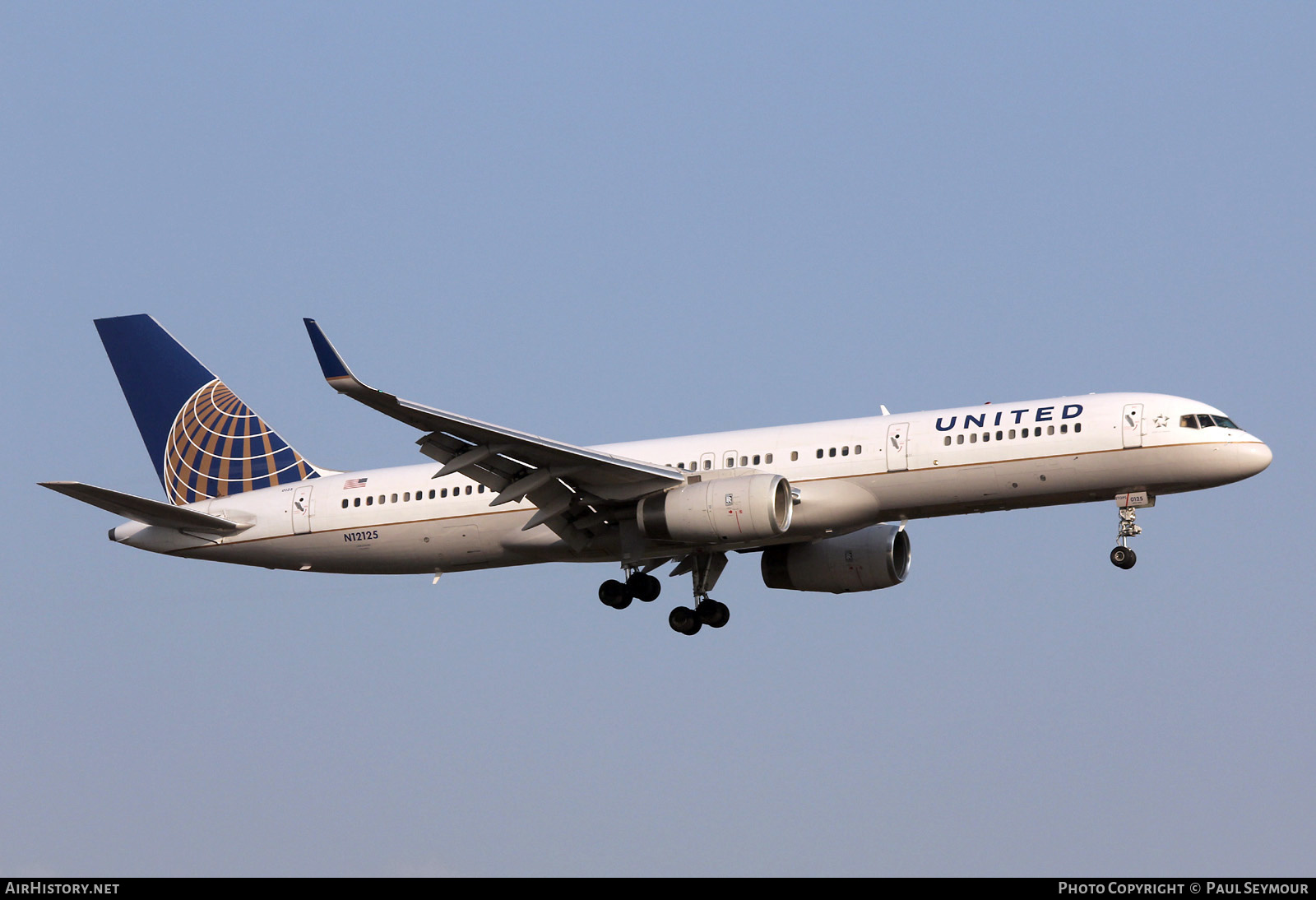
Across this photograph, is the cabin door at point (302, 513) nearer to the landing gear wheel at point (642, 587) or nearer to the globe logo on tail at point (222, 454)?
the globe logo on tail at point (222, 454)

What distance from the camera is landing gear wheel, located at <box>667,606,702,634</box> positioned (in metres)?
42.1

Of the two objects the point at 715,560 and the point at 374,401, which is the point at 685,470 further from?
the point at 374,401

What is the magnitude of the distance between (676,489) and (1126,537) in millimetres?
9688

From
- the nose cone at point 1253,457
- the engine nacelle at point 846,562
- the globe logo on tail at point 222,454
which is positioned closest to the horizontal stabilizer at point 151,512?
the globe logo on tail at point 222,454

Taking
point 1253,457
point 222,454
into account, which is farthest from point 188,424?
point 1253,457

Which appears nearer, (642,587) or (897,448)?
(897,448)

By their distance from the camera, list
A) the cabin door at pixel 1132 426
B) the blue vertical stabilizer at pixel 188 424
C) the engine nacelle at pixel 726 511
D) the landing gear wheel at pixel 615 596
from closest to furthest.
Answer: the cabin door at pixel 1132 426 → the engine nacelle at pixel 726 511 → the landing gear wheel at pixel 615 596 → the blue vertical stabilizer at pixel 188 424

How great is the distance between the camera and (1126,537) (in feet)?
122

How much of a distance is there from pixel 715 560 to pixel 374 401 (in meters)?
12.4

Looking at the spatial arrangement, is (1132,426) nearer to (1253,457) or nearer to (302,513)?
(1253,457)

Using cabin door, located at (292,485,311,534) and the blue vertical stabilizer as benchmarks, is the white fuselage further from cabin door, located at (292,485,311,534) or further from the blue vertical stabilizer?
the blue vertical stabilizer

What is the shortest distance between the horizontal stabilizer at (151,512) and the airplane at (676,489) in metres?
0.07

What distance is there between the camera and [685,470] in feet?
128

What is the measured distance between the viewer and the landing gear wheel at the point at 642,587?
41156 mm
